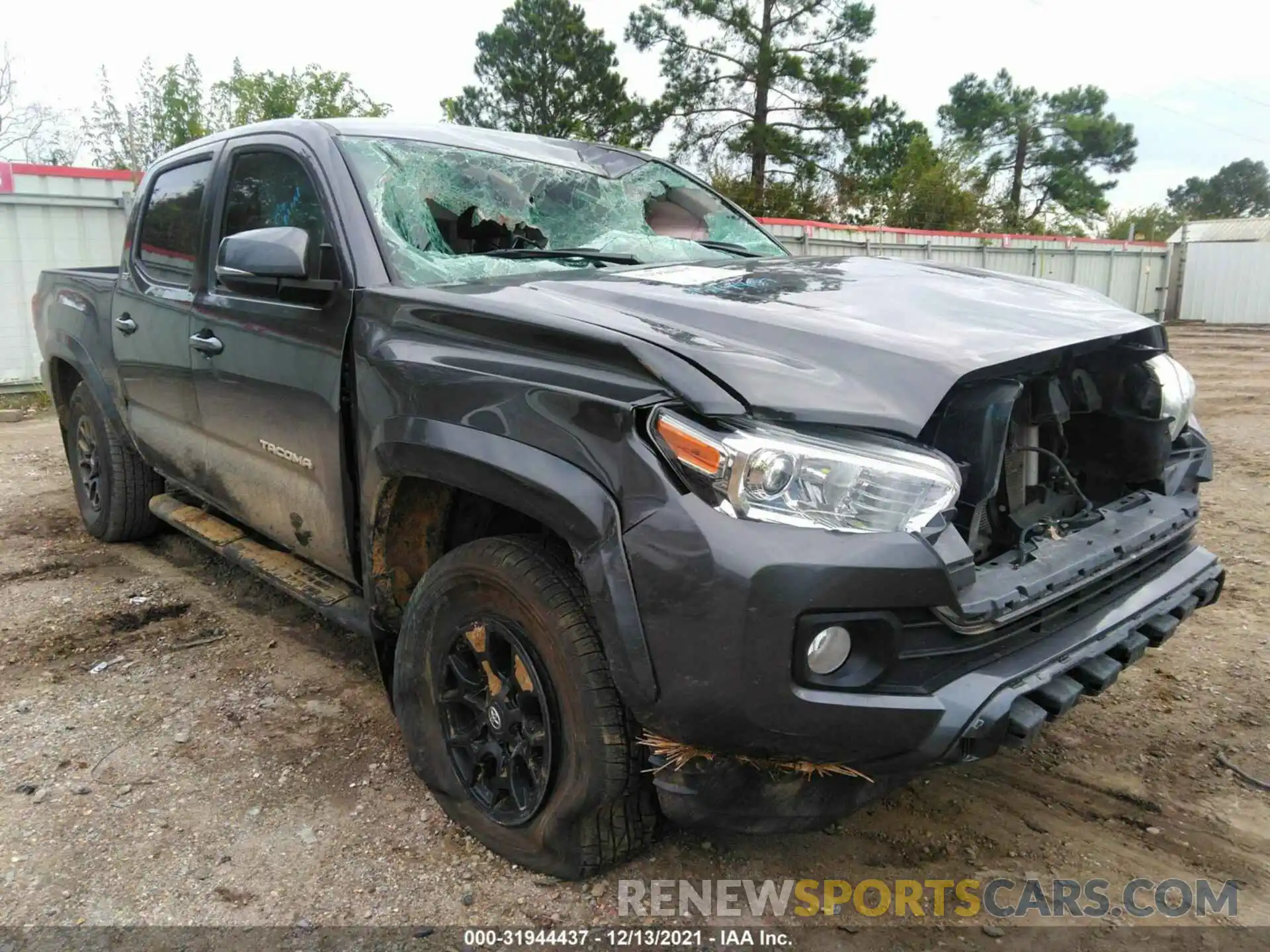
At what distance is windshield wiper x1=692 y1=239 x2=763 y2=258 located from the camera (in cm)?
343

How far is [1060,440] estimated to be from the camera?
2562 millimetres

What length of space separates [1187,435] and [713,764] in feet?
6.15

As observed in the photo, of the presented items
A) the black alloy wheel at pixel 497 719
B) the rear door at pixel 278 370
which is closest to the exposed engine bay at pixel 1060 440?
the black alloy wheel at pixel 497 719

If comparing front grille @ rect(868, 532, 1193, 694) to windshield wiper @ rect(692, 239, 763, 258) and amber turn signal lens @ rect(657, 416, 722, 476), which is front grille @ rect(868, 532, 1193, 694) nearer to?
amber turn signal lens @ rect(657, 416, 722, 476)

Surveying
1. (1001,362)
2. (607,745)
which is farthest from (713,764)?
(1001,362)

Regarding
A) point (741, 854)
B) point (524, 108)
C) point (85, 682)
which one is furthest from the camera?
point (524, 108)

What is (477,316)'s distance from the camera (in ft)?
7.32

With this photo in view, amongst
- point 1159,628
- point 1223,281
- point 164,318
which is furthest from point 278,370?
point 1223,281

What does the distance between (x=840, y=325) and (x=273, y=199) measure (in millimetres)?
2032

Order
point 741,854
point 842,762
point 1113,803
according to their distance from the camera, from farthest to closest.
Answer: point 1113,803, point 741,854, point 842,762

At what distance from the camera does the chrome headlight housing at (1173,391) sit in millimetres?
2619

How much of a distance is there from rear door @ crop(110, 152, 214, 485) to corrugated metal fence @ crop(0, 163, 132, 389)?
6.57 meters

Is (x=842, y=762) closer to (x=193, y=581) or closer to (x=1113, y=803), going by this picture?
(x=1113, y=803)

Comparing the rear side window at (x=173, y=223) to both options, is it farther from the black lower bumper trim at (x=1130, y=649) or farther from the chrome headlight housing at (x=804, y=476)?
the black lower bumper trim at (x=1130, y=649)
